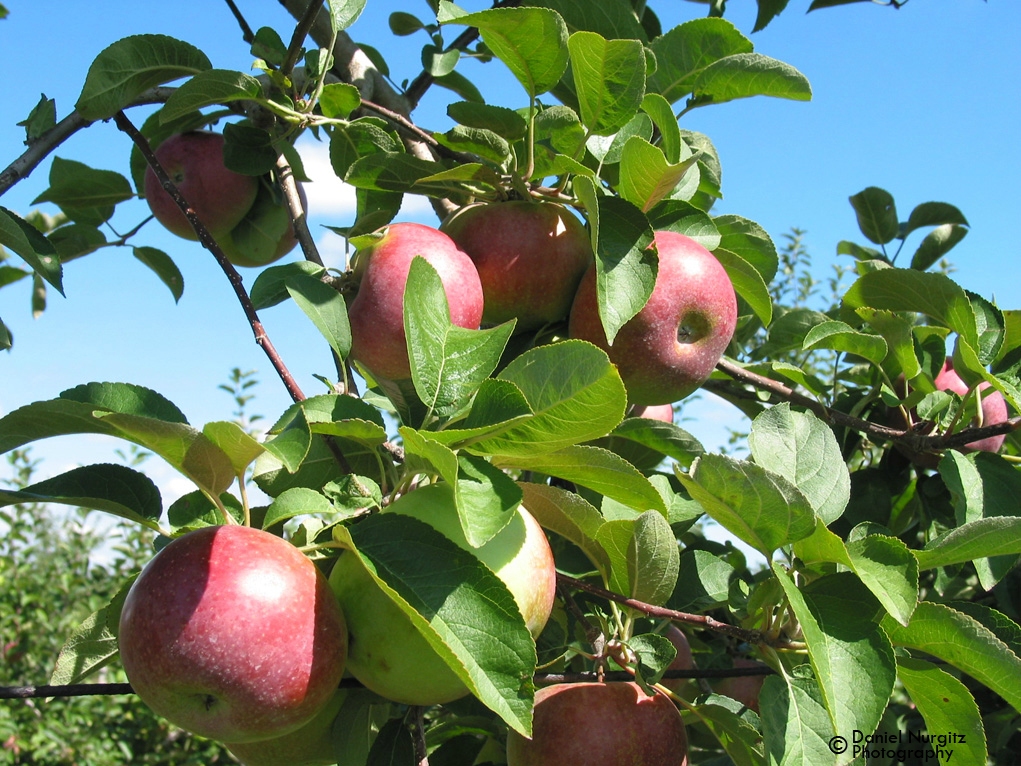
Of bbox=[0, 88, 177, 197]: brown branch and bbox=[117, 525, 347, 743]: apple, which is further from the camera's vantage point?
bbox=[0, 88, 177, 197]: brown branch

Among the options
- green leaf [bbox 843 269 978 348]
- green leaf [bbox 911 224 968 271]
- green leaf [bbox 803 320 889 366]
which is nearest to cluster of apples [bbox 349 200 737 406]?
green leaf [bbox 803 320 889 366]

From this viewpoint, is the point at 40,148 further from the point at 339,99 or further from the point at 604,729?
the point at 604,729

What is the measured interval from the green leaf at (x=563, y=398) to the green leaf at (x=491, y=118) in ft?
1.95

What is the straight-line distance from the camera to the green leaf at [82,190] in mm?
1921

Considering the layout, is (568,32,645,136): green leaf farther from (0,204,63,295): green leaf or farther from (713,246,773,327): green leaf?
(0,204,63,295): green leaf

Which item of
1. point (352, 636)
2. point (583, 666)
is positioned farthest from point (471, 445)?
point (583, 666)

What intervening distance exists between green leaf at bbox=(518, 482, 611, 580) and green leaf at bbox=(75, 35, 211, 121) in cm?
91

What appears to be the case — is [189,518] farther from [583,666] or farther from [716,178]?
[716,178]

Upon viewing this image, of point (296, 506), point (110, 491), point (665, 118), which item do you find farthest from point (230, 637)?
point (665, 118)

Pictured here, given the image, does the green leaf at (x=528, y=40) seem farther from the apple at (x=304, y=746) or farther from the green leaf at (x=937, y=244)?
the green leaf at (x=937, y=244)

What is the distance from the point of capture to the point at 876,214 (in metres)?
2.35

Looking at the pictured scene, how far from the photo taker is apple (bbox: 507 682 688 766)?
112cm

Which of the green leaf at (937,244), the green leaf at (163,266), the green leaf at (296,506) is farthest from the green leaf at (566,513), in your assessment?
the green leaf at (937,244)

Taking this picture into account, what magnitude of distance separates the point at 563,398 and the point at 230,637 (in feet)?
1.33
